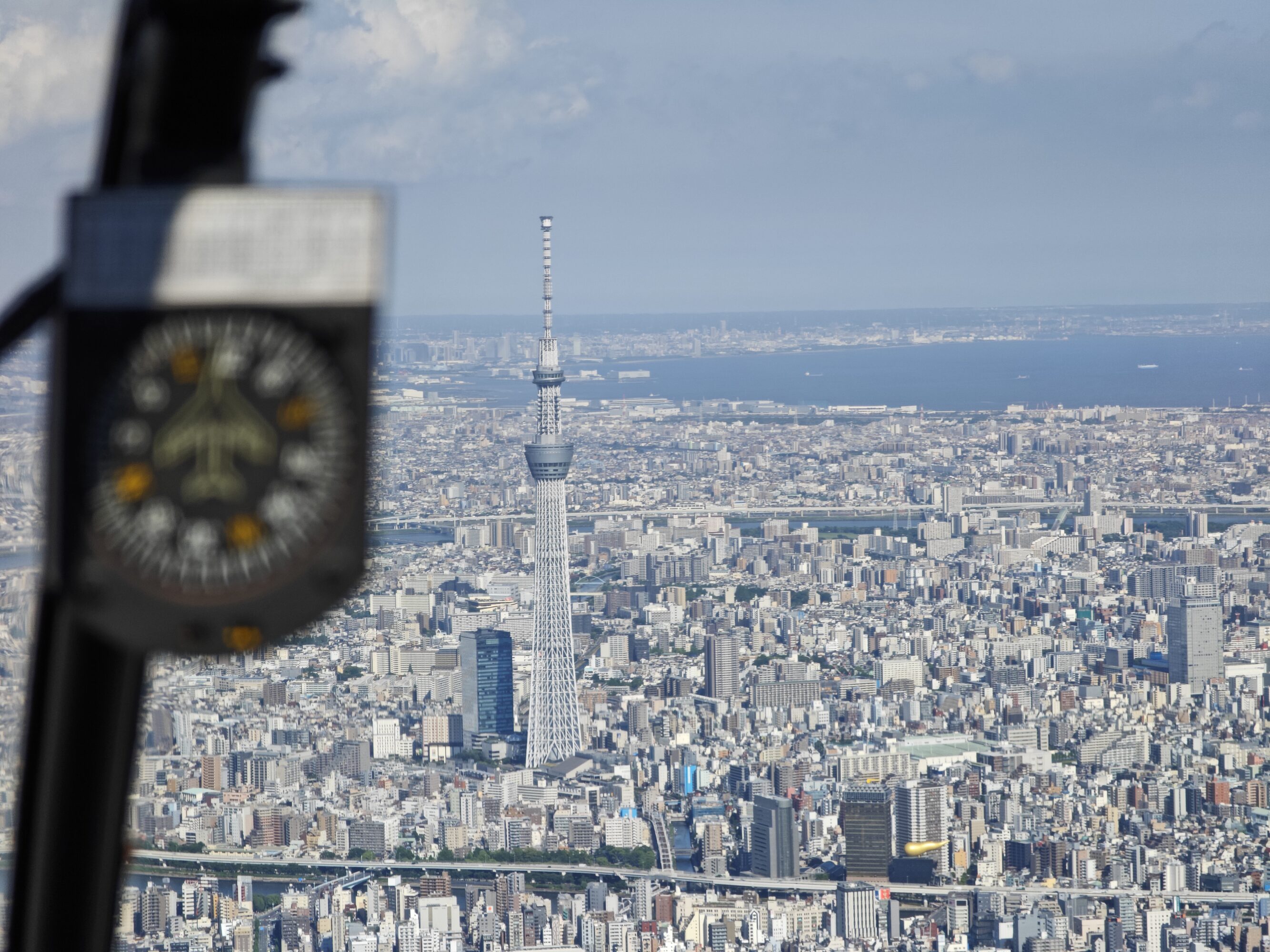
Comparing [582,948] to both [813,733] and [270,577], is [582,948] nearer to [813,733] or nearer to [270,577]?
[813,733]

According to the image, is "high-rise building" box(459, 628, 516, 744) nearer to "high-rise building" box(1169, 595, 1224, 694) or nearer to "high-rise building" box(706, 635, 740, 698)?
"high-rise building" box(706, 635, 740, 698)

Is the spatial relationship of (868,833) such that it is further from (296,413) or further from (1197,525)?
(296,413)

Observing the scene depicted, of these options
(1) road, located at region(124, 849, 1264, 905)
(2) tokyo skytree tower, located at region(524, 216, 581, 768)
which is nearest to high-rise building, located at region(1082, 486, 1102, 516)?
(2) tokyo skytree tower, located at region(524, 216, 581, 768)

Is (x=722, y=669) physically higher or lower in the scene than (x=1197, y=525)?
lower

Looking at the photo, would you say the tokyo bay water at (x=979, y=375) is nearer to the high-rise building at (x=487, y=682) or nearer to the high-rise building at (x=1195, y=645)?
the high-rise building at (x=487, y=682)

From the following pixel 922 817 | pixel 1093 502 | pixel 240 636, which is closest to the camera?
pixel 240 636

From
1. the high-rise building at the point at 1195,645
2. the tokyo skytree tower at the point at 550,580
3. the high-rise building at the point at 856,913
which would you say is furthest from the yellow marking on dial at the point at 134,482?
the high-rise building at the point at 1195,645

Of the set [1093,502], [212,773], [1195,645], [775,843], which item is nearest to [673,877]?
[775,843]
